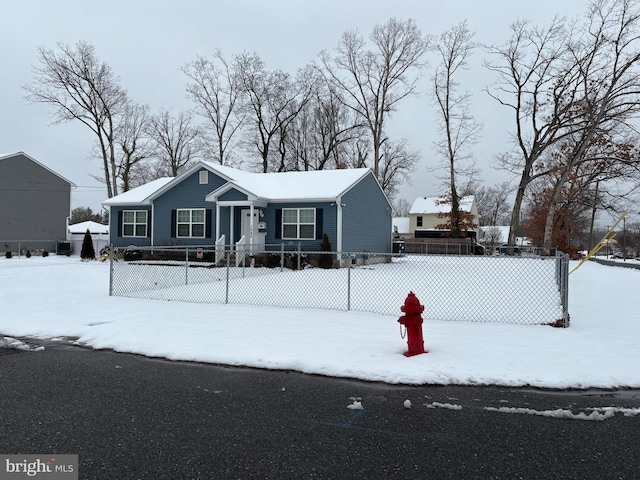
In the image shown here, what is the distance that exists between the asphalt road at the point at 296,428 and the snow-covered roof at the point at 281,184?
14472 mm

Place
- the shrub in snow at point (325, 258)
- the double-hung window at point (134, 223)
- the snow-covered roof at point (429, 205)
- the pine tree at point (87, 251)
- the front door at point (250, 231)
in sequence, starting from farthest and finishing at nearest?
the snow-covered roof at point (429, 205) → the pine tree at point (87, 251) → the double-hung window at point (134, 223) → the front door at point (250, 231) → the shrub in snow at point (325, 258)

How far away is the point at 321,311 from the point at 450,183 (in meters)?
29.1

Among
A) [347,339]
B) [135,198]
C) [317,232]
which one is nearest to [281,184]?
[317,232]

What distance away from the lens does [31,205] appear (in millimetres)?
30625

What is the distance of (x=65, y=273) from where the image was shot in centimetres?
1661

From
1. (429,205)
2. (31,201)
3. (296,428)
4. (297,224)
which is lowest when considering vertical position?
(296,428)

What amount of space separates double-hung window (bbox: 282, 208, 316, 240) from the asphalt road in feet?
47.0

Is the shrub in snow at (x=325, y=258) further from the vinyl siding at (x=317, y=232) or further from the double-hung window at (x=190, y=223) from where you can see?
the double-hung window at (x=190, y=223)

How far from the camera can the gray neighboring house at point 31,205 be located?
29312 millimetres

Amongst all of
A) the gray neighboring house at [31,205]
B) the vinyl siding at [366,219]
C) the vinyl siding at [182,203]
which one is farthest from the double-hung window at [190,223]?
the gray neighboring house at [31,205]

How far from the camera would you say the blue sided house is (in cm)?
1919

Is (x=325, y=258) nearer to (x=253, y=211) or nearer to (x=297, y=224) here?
(x=297, y=224)

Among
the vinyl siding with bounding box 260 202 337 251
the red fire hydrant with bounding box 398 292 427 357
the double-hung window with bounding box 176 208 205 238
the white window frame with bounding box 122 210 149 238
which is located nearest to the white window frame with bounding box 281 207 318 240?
the vinyl siding with bounding box 260 202 337 251

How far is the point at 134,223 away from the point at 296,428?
2192 centimetres
